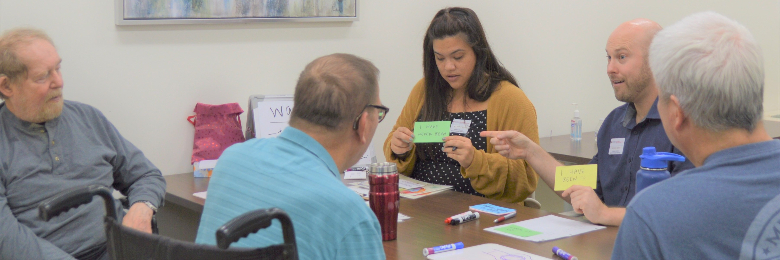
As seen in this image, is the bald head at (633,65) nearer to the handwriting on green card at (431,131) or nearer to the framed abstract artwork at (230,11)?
the handwriting on green card at (431,131)

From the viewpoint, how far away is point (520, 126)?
2.73 meters

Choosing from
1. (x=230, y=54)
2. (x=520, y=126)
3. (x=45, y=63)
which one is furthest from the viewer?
(x=230, y=54)

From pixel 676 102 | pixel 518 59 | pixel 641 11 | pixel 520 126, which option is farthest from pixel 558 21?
pixel 676 102

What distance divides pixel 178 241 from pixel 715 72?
37.5 inches

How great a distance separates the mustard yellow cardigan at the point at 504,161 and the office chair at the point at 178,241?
4.74 ft

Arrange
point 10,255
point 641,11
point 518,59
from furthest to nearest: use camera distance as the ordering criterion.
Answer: point 641,11, point 518,59, point 10,255

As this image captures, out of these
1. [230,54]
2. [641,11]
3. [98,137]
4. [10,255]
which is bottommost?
[10,255]

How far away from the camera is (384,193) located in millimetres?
1873

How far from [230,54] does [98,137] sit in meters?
0.89

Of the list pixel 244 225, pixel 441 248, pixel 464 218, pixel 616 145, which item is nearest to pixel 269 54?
pixel 464 218

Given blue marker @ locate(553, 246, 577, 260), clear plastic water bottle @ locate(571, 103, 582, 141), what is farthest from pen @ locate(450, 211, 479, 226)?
clear plastic water bottle @ locate(571, 103, 582, 141)

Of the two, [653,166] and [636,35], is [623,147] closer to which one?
[636,35]

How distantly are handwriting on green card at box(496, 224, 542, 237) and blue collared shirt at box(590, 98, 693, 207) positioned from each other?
467mm

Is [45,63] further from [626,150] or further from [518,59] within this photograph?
[518,59]
